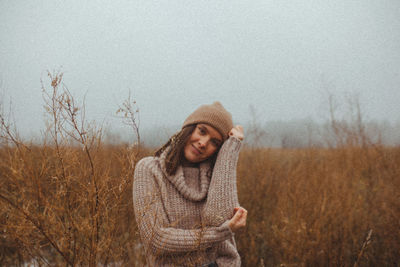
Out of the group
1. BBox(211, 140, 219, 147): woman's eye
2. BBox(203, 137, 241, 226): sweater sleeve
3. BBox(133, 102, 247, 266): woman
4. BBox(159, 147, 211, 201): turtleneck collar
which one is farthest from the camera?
BBox(211, 140, 219, 147): woman's eye

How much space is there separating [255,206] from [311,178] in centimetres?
103

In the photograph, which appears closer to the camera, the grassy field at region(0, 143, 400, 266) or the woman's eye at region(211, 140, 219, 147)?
the grassy field at region(0, 143, 400, 266)

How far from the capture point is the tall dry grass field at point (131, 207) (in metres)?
0.96

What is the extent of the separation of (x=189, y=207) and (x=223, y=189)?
261mm

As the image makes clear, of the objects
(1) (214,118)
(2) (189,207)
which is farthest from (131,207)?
(1) (214,118)

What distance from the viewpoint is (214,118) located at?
62.9 inches

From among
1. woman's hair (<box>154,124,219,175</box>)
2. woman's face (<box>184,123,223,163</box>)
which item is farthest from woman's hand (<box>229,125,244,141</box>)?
woman's hair (<box>154,124,219,175</box>)

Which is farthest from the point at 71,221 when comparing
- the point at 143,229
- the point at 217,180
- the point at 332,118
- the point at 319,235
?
the point at 332,118

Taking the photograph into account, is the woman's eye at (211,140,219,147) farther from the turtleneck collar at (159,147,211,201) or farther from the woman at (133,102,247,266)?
the turtleneck collar at (159,147,211,201)

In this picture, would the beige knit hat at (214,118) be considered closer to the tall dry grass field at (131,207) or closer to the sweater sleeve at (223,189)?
the sweater sleeve at (223,189)

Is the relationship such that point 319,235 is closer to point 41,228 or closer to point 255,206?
point 255,206

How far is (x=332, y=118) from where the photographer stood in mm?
5000

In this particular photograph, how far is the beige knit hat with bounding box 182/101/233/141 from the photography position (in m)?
1.60

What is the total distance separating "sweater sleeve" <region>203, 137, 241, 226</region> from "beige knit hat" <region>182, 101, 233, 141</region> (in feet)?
0.30
